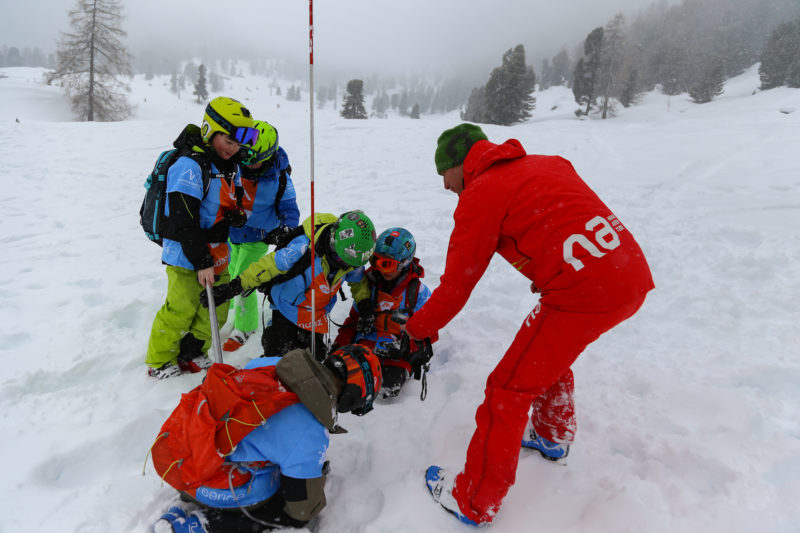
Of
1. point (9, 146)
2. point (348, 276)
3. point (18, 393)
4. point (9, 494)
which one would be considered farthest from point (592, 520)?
point (9, 146)

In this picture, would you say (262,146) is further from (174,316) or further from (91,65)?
(91,65)

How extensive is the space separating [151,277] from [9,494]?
3.08m

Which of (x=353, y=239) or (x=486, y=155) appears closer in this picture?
(x=486, y=155)

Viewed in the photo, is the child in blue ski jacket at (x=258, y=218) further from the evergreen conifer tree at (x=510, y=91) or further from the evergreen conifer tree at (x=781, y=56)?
the evergreen conifer tree at (x=781, y=56)

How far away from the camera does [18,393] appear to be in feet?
9.91

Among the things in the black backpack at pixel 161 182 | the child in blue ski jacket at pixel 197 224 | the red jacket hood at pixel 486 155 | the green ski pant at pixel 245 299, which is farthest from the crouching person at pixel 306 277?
the red jacket hood at pixel 486 155

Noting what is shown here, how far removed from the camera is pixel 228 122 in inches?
118

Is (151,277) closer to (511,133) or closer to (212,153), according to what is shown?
(212,153)

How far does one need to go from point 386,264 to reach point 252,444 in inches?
73.6

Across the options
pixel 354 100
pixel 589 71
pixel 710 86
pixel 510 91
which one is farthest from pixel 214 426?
pixel 710 86

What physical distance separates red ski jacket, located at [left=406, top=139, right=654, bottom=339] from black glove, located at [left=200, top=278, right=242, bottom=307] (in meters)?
1.74

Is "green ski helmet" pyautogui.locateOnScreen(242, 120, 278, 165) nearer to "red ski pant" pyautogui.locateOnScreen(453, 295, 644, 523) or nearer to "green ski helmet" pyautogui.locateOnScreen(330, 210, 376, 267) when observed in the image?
"green ski helmet" pyautogui.locateOnScreen(330, 210, 376, 267)

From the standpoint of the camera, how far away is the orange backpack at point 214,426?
1.88 metres

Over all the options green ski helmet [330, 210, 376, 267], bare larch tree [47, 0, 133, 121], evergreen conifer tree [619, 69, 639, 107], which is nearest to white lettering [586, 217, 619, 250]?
green ski helmet [330, 210, 376, 267]
